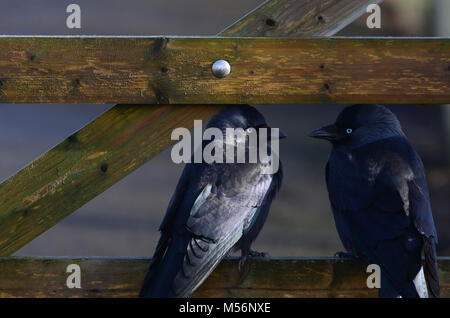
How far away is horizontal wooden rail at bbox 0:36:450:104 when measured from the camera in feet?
8.20

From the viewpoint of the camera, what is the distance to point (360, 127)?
10.4 feet

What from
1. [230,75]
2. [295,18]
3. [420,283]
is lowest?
[420,283]

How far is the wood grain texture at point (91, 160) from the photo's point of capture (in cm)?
254

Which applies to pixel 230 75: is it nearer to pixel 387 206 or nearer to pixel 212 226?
pixel 212 226

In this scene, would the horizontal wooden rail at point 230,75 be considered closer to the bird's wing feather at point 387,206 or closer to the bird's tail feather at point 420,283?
the bird's wing feather at point 387,206

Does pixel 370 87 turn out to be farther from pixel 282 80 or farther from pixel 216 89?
pixel 216 89

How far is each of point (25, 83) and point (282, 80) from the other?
0.87 m

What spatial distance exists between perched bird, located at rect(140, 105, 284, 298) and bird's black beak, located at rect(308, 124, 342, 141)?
0.26 m

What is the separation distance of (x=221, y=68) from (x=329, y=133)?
2.73 ft

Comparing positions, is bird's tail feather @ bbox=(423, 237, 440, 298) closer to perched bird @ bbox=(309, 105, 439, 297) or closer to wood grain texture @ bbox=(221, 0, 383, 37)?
perched bird @ bbox=(309, 105, 439, 297)

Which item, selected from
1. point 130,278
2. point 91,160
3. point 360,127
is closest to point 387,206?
point 360,127

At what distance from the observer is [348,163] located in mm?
2980

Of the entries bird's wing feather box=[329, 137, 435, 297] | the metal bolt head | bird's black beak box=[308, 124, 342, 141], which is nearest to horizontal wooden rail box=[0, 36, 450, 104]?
the metal bolt head

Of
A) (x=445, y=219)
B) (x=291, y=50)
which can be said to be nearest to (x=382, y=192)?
(x=291, y=50)
